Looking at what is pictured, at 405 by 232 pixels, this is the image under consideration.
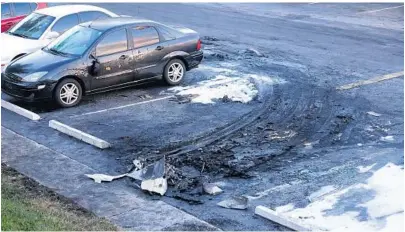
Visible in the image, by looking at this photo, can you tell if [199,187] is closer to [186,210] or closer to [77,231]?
[186,210]

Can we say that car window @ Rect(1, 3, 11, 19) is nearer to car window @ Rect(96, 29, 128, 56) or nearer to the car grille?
the car grille

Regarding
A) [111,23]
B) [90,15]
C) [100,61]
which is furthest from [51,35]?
[100,61]

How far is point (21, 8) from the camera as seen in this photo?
1584 cm

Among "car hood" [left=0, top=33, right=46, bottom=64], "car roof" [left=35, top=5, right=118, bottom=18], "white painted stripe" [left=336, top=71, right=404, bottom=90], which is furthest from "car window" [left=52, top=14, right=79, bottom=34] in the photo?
"white painted stripe" [left=336, top=71, right=404, bottom=90]

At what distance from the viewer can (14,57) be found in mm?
13242

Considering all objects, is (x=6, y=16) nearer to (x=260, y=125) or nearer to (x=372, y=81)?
(x=260, y=125)

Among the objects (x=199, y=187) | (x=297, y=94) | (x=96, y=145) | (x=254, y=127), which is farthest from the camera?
(x=297, y=94)

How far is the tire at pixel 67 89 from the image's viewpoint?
11.4 meters

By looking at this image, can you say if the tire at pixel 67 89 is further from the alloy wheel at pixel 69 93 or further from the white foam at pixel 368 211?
the white foam at pixel 368 211

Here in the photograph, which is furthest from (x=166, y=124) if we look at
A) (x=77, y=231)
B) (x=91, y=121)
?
(x=77, y=231)

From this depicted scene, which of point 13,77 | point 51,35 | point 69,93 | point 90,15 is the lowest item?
point 69,93

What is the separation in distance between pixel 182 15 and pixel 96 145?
14.2 meters

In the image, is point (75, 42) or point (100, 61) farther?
point (75, 42)

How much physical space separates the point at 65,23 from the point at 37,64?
8.75 feet
